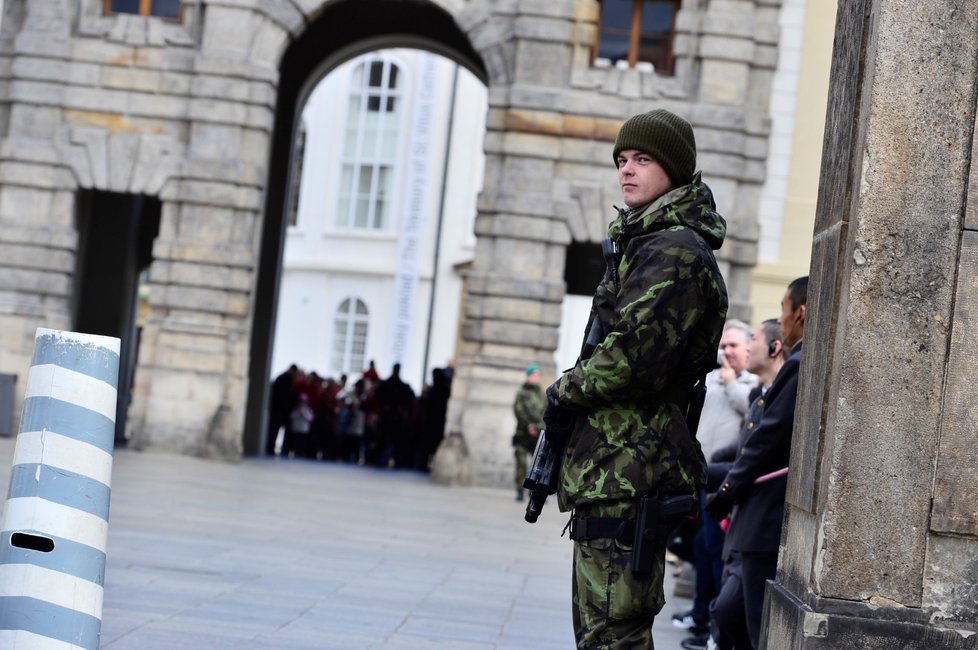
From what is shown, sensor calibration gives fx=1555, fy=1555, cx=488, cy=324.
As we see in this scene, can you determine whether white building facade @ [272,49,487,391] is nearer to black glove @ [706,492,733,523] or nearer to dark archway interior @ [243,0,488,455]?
dark archway interior @ [243,0,488,455]

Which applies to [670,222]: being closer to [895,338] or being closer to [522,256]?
[895,338]

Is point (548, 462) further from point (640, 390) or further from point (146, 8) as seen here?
point (146, 8)

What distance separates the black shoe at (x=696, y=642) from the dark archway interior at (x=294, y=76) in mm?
16930

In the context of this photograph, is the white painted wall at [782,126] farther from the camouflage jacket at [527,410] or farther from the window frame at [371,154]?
the window frame at [371,154]

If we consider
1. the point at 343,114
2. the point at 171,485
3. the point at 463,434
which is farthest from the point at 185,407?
the point at 343,114

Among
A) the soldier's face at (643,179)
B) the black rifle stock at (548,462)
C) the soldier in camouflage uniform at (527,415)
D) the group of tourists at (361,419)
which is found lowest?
the group of tourists at (361,419)

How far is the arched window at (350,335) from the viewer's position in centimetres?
4406

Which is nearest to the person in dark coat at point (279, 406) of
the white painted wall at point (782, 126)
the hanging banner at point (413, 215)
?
the white painted wall at point (782, 126)

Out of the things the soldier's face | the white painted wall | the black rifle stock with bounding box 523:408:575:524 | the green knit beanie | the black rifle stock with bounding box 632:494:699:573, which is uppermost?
the white painted wall

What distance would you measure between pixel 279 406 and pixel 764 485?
71.1 feet

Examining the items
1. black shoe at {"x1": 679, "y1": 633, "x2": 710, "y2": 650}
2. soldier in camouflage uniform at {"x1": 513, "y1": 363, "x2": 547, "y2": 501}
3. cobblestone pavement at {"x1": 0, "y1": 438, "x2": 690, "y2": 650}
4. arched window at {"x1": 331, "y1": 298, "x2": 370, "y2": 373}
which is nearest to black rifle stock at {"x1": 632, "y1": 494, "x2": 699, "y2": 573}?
cobblestone pavement at {"x1": 0, "y1": 438, "x2": 690, "y2": 650}

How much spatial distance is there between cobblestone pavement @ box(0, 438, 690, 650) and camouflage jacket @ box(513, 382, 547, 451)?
1.28m

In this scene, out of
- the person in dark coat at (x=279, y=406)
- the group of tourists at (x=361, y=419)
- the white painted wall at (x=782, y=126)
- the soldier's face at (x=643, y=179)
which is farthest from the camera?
the person in dark coat at (x=279, y=406)

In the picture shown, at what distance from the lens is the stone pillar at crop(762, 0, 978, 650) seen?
4621 millimetres
